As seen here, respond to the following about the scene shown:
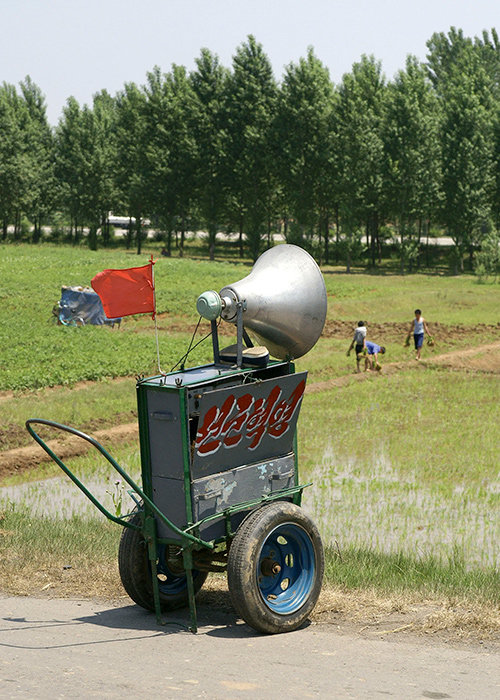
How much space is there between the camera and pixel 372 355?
25.5 meters

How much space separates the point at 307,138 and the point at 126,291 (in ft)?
184

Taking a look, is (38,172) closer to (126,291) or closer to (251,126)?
(251,126)

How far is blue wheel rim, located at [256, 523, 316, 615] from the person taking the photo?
7.60 m

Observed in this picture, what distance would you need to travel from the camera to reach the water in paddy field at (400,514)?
452 inches

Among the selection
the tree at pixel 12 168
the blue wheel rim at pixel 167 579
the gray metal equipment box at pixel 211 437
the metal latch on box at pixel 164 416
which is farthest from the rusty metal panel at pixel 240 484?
the tree at pixel 12 168

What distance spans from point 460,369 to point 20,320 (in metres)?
14.7

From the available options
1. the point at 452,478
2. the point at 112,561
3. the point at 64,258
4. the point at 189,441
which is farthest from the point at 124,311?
the point at 64,258

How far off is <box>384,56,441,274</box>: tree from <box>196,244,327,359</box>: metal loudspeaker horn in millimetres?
50281

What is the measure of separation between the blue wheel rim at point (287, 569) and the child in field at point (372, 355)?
17166 millimetres

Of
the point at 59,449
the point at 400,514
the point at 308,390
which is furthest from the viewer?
the point at 308,390

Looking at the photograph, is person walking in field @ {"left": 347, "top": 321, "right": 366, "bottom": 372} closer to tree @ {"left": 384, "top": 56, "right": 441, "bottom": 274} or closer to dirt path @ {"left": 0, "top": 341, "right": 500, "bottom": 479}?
dirt path @ {"left": 0, "top": 341, "right": 500, "bottom": 479}

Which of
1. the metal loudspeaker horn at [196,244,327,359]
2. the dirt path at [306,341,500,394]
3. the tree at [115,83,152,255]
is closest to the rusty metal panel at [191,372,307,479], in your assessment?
the metal loudspeaker horn at [196,244,327,359]

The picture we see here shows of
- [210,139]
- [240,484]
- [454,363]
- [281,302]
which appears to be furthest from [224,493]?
[210,139]

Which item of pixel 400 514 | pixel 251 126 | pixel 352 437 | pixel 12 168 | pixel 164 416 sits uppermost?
pixel 251 126
